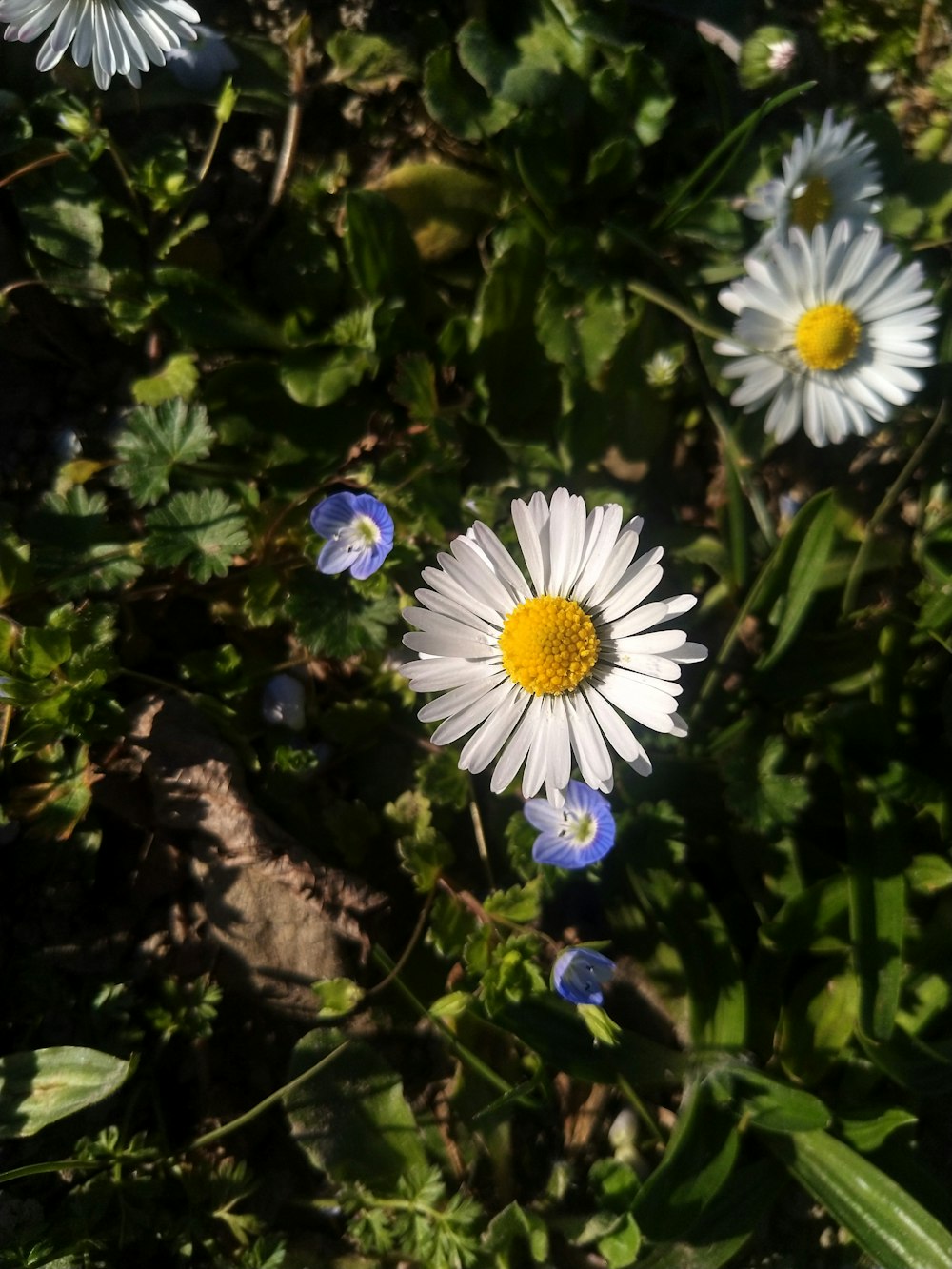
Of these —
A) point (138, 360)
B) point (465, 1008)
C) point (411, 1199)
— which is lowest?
point (411, 1199)

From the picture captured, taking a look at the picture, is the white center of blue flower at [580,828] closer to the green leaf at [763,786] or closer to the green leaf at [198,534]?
the green leaf at [763,786]

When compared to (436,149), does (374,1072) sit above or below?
below

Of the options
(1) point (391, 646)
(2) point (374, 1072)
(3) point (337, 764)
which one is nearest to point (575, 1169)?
(2) point (374, 1072)

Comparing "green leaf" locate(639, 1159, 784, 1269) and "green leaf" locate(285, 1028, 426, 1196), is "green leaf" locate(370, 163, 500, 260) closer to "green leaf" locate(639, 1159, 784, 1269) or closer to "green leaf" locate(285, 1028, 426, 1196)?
"green leaf" locate(285, 1028, 426, 1196)

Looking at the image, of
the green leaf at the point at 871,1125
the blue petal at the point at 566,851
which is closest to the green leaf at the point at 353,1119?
the blue petal at the point at 566,851

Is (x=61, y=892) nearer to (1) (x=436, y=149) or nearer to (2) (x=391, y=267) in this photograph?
(2) (x=391, y=267)

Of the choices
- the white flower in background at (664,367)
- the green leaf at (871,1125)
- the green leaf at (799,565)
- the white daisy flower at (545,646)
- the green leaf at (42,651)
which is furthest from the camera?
the white flower in background at (664,367)

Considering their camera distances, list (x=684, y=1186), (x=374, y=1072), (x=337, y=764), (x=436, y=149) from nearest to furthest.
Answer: (x=684, y=1186), (x=374, y=1072), (x=337, y=764), (x=436, y=149)

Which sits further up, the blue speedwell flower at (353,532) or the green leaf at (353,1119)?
the blue speedwell flower at (353,532)
